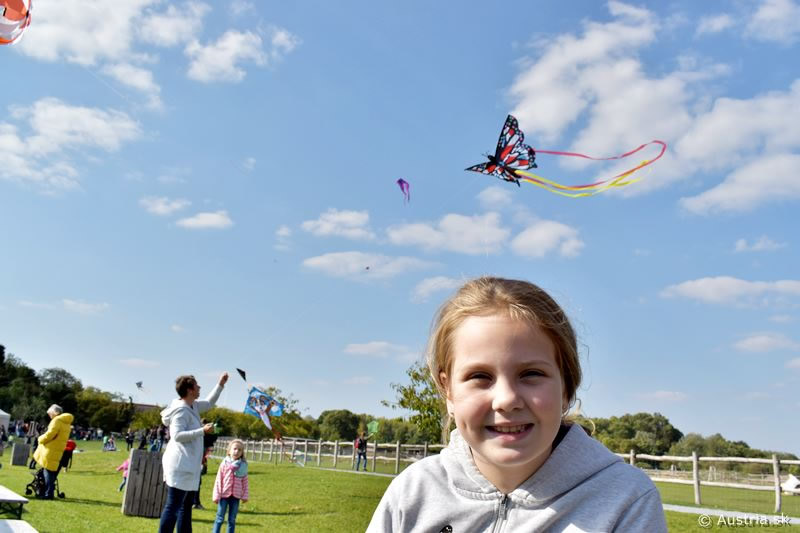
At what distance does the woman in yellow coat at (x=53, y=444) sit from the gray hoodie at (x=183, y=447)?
6.20 metres

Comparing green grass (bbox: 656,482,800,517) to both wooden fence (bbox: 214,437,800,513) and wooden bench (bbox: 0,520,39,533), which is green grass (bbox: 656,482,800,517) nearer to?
wooden fence (bbox: 214,437,800,513)

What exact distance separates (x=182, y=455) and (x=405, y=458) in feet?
79.2

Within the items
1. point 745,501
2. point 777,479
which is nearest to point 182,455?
point 777,479

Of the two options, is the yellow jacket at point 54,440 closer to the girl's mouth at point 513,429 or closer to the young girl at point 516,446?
the young girl at point 516,446

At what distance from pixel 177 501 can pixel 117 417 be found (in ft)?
317

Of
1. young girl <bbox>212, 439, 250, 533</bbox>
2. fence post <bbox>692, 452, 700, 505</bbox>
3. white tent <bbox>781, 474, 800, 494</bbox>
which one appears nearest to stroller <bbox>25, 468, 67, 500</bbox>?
young girl <bbox>212, 439, 250, 533</bbox>

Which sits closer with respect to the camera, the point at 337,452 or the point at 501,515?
the point at 501,515

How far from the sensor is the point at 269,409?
42.2 feet

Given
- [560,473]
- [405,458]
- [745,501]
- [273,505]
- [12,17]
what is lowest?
[273,505]

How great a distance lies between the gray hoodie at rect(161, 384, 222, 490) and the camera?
7.21 metres

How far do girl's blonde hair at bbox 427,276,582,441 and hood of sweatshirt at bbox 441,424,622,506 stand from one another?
0.12 metres

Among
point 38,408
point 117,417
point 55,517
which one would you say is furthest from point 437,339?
point 117,417

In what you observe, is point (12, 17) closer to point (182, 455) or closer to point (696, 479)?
point (182, 455)

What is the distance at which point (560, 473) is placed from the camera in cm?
163
